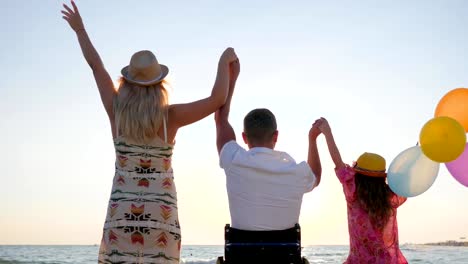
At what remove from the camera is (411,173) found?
4.39m

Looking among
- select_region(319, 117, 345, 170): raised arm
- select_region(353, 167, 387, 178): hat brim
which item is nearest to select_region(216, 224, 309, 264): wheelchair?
select_region(319, 117, 345, 170): raised arm

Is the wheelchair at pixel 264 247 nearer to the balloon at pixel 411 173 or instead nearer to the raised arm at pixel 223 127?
the raised arm at pixel 223 127

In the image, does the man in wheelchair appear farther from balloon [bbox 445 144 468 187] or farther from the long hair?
balloon [bbox 445 144 468 187]

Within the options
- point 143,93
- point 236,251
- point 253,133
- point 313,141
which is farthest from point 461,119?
point 143,93

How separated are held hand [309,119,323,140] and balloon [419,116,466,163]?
77 centimetres

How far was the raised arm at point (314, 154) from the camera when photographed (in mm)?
3840

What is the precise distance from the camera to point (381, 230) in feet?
14.7

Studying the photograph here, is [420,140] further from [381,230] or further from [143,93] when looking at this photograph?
[143,93]

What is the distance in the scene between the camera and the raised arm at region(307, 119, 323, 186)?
3.84 metres

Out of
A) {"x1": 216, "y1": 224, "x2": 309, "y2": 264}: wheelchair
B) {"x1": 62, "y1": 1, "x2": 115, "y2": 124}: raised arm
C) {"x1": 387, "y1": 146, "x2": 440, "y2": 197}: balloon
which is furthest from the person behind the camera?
{"x1": 387, "y1": 146, "x2": 440, "y2": 197}: balloon

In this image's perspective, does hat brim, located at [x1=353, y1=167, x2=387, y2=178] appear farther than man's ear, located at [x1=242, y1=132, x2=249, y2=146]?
Yes

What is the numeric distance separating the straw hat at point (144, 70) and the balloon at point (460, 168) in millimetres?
2384

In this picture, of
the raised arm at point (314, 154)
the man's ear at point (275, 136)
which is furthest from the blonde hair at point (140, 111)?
the raised arm at point (314, 154)

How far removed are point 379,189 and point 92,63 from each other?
2328mm
